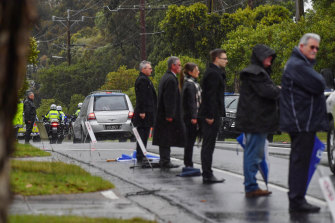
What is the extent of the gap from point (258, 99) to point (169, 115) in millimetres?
3327

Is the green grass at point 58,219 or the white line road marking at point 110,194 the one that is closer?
the green grass at point 58,219

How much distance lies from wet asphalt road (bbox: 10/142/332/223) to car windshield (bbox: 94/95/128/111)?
853 centimetres

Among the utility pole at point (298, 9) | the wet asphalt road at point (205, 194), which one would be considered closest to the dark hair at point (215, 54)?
the wet asphalt road at point (205, 194)

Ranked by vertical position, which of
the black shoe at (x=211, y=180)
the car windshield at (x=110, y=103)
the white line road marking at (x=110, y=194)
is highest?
the car windshield at (x=110, y=103)

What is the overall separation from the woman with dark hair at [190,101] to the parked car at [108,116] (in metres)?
11.2

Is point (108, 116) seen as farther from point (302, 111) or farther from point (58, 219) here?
point (58, 219)

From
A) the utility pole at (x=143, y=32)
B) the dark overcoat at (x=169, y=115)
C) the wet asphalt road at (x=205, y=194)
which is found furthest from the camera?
the utility pole at (x=143, y=32)

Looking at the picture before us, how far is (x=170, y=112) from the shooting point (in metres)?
12.3

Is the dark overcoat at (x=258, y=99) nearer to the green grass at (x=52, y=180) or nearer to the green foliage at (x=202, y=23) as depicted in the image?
the green grass at (x=52, y=180)

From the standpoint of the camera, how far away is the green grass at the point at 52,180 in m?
9.58

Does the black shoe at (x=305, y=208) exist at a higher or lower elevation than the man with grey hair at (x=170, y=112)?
lower

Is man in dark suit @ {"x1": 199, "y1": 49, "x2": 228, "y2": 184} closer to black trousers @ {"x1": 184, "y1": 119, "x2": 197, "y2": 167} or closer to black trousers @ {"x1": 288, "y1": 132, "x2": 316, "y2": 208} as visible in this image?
black trousers @ {"x1": 184, "y1": 119, "x2": 197, "y2": 167}

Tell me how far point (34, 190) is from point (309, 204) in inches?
131

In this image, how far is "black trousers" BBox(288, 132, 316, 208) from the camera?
8172 mm
